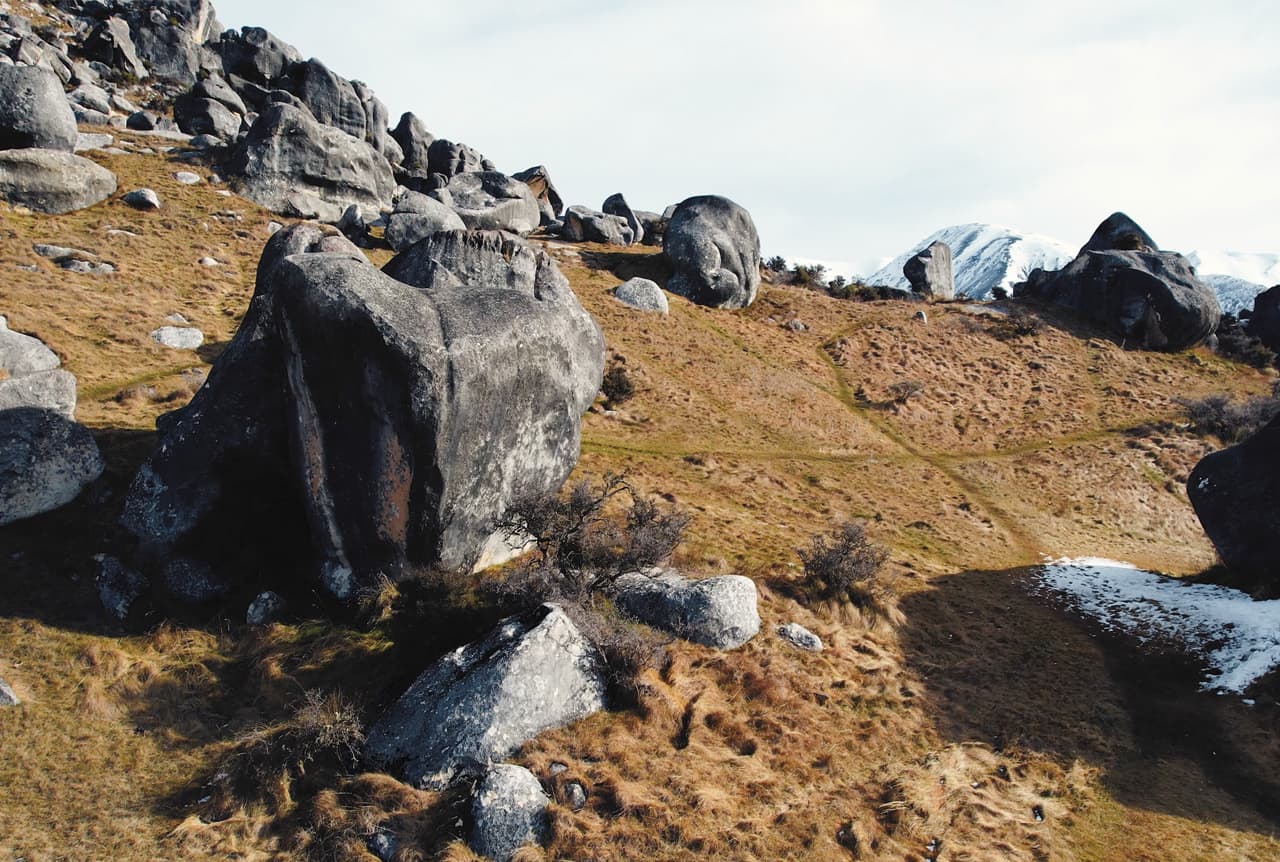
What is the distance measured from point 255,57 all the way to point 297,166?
164ft

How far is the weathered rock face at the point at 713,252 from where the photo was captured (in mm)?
46156

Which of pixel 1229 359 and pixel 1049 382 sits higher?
pixel 1229 359

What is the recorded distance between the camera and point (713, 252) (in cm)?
4644

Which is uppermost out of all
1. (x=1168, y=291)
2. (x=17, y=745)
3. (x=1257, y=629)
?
(x=1168, y=291)

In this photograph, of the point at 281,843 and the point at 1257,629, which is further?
the point at 1257,629

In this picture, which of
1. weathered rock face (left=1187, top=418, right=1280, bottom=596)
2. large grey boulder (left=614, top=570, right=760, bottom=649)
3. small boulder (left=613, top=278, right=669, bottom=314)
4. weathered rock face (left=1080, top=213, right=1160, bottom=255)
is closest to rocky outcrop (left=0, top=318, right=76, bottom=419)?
large grey boulder (left=614, top=570, right=760, bottom=649)

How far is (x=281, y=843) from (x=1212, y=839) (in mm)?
13644

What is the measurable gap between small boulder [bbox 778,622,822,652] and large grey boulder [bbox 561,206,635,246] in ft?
141

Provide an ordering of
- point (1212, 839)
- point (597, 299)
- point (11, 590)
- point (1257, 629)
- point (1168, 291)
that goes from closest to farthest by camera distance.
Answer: point (1212, 839) < point (11, 590) < point (1257, 629) < point (597, 299) < point (1168, 291)

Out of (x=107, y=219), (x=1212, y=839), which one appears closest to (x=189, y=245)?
(x=107, y=219)

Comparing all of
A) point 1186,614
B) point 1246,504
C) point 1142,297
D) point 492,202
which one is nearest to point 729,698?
point 1186,614

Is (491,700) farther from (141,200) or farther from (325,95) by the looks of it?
(325,95)

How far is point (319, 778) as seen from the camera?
440 inches

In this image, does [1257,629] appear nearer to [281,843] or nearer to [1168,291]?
[281,843]
